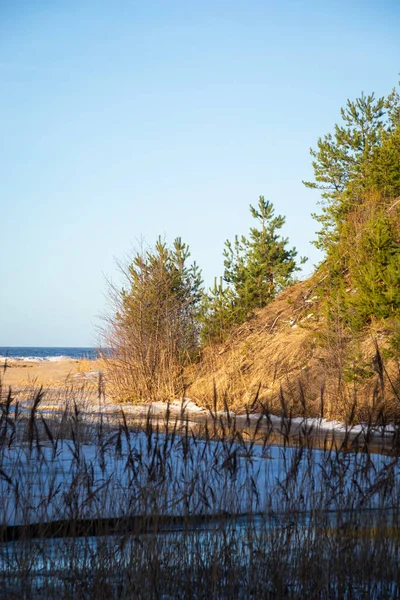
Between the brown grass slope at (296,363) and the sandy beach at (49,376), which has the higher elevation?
the brown grass slope at (296,363)

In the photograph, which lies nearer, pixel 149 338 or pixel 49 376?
pixel 149 338

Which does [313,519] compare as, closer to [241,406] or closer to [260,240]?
[241,406]

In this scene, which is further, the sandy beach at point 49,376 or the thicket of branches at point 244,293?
the sandy beach at point 49,376

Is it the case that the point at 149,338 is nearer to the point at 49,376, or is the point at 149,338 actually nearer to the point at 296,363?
the point at 296,363

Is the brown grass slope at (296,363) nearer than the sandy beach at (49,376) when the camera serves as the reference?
Yes

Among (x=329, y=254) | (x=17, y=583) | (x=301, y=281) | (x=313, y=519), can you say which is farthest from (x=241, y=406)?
(x=17, y=583)

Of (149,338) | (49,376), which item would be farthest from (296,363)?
(49,376)

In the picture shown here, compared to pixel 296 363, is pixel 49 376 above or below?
below

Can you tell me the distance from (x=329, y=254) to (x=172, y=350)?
175 inches

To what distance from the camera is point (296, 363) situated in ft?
45.9

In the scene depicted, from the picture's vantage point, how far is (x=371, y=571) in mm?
3621

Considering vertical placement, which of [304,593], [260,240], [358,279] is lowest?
[304,593]

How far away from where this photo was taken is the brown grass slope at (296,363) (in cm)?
1133

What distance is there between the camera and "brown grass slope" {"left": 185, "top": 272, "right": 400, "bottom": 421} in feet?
37.2
